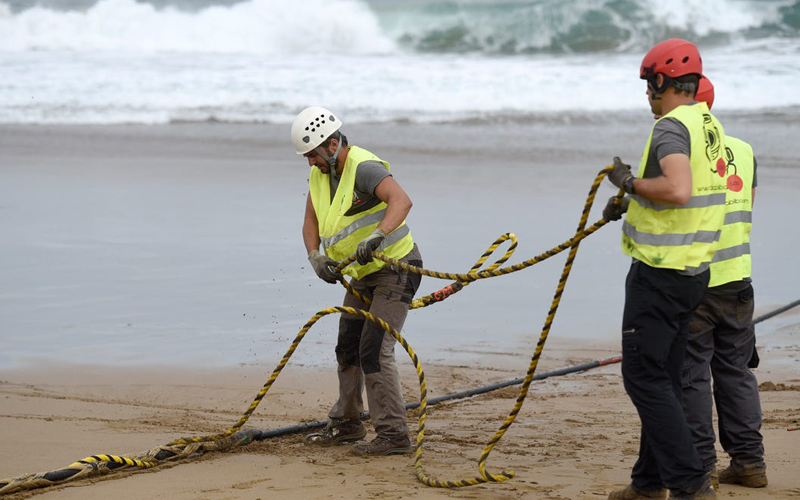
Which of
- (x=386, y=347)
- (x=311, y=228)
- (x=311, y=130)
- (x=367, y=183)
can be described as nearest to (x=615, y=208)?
(x=367, y=183)

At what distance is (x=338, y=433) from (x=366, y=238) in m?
1.16

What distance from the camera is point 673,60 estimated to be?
13.3 feet

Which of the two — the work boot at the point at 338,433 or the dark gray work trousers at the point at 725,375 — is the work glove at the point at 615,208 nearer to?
the dark gray work trousers at the point at 725,375

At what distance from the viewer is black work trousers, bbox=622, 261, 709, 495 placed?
13.2ft

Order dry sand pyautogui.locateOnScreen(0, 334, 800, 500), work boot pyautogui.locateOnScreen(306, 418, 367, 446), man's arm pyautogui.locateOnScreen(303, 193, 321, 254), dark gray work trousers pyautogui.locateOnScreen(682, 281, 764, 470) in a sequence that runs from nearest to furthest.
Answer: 1. dark gray work trousers pyautogui.locateOnScreen(682, 281, 764, 470)
2. dry sand pyautogui.locateOnScreen(0, 334, 800, 500)
3. work boot pyautogui.locateOnScreen(306, 418, 367, 446)
4. man's arm pyautogui.locateOnScreen(303, 193, 321, 254)

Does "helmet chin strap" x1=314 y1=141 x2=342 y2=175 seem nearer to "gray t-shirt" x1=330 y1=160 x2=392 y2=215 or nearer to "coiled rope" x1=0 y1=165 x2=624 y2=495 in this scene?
"gray t-shirt" x1=330 y1=160 x2=392 y2=215

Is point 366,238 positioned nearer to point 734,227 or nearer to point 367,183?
point 367,183

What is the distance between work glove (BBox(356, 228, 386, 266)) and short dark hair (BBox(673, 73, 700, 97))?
168 cm

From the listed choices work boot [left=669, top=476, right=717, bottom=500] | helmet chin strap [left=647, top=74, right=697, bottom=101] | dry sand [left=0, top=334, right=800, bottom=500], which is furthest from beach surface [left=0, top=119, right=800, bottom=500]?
helmet chin strap [left=647, top=74, right=697, bottom=101]

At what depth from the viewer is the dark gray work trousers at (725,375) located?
4461 millimetres

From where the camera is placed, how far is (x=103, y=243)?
9852mm

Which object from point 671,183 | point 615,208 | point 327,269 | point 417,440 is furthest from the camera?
point 327,269

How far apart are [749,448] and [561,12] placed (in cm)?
3229

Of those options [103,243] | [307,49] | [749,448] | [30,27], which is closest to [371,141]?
[103,243]
